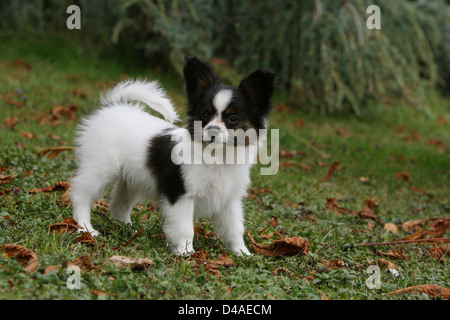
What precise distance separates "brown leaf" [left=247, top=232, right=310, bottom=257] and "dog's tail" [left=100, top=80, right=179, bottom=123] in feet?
4.31

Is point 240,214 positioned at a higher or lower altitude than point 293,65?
lower

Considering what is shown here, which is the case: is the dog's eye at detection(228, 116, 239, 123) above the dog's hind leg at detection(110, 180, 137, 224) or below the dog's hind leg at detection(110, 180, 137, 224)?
above

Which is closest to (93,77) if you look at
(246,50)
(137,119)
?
(246,50)

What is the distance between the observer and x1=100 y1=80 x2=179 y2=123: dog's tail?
14.0ft

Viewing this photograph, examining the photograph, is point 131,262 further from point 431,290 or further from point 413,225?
point 413,225

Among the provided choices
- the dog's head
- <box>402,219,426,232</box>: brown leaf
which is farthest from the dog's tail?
<box>402,219,426,232</box>: brown leaf

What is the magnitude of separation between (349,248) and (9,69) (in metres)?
7.22

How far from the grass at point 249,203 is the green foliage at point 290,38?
1.67ft

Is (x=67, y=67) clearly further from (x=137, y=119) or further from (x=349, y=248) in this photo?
(x=349, y=248)

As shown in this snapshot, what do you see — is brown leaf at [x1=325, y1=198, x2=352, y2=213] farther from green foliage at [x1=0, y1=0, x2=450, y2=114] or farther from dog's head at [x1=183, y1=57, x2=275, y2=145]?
green foliage at [x1=0, y1=0, x2=450, y2=114]

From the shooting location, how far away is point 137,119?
4340 mm

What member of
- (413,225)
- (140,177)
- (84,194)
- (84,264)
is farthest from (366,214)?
(84,264)

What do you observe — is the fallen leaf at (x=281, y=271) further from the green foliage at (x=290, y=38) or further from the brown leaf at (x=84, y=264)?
the green foliage at (x=290, y=38)

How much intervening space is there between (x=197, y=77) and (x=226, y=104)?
0.40 metres
